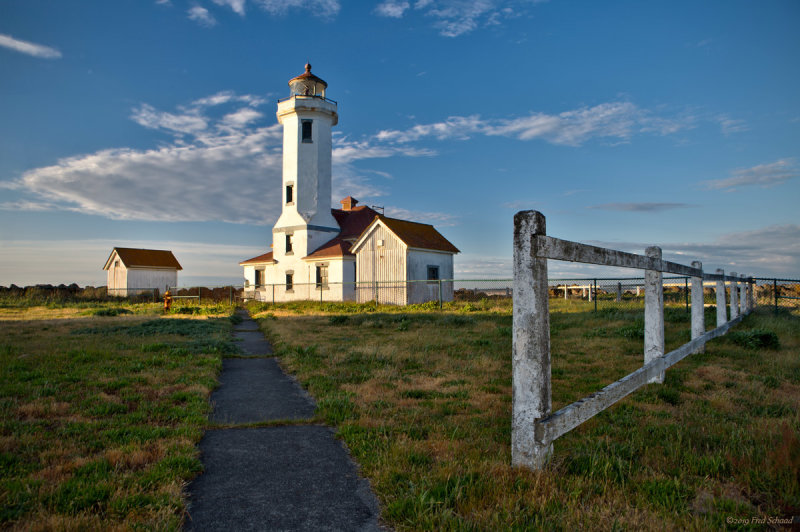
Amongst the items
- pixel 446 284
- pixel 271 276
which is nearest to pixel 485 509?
pixel 446 284

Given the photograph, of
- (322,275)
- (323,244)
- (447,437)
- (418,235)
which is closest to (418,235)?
(418,235)

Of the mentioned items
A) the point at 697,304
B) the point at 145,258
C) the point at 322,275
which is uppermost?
the point at 145,258

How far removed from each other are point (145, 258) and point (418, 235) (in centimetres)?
3351

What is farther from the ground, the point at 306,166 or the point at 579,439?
the point at 306,166

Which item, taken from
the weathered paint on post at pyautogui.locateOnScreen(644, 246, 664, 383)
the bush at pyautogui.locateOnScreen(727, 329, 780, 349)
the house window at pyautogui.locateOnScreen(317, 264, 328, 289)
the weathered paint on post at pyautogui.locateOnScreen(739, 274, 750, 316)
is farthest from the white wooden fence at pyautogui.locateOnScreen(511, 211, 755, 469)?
the house window at pyautogui.locateOnScreen(317, 264, 328, 289)

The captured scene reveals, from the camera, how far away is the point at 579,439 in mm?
4156

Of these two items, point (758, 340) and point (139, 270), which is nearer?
point (758, 340)

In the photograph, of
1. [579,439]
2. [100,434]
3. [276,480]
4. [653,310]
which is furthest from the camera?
[653,310]

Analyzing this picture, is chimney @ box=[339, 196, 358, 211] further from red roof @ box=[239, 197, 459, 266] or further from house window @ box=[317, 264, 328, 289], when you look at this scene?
house window @ box=[317, 264, 328, 289]

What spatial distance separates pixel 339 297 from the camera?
102 feet

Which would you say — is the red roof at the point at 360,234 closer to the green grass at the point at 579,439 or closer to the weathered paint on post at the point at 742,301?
the weathered paint on post at the point at 742,301

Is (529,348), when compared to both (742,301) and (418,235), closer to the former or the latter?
(742,301)

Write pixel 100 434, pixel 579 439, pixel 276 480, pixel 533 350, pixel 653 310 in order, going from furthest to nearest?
1. pixel 653 310
2. pixel 100 434
3. pixel 579 439
4. pixel 276 480
5. pixel 533 350

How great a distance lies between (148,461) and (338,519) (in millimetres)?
1935
